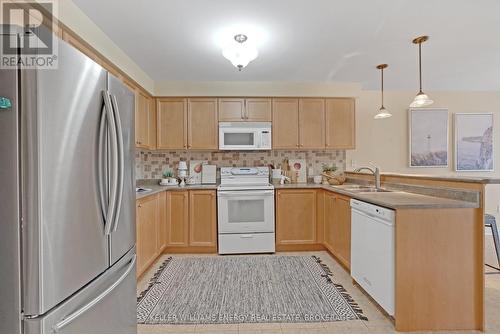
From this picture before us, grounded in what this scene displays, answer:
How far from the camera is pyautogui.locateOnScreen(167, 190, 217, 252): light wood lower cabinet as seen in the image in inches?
138

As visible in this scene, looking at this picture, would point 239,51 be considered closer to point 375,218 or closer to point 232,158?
point 375,218

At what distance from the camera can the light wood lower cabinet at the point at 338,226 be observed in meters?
2.75

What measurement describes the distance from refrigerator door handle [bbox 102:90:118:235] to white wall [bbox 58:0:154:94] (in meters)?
1.09

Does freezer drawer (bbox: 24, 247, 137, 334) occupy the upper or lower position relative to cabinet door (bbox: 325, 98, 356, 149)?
lower

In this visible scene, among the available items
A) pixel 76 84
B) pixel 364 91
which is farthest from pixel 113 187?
pixel 364 91

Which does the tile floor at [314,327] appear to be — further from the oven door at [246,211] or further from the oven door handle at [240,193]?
the oven door handle at [240,193]

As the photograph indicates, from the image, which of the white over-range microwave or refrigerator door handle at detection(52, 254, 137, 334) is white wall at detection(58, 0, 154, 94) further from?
refrigerator door handle at detection(52, 254, 137, 334)

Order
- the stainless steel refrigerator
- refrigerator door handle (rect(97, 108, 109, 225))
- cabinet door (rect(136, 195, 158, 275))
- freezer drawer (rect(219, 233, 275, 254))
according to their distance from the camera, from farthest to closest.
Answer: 1. freezer drawer (rect(219, 233, 275, 254))
2. cabinet door (rect(136, 195, 158, 275))
3. refrigerator door handle (rect(97, 108, 109, 225))
4. the stainless steel refrigerator

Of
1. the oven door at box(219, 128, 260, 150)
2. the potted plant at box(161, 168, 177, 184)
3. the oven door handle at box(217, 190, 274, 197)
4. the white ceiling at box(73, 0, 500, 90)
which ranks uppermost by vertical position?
the white ceiling at box(73, 0, 500, 90)

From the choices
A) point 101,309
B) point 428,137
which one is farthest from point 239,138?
point 428,137

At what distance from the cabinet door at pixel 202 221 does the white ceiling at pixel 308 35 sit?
1645mm

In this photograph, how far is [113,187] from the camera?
128cm

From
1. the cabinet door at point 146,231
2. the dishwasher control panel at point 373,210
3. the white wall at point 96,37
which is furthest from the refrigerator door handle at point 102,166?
the dishwasher control panel at point 373,210

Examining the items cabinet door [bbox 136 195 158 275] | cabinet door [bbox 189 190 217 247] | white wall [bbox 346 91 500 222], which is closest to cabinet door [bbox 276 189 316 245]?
cabinet door [bbox 189 190 217 247]
